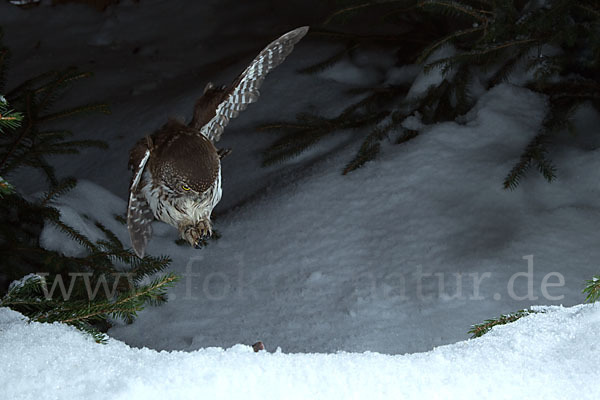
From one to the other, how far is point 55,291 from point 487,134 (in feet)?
7.04

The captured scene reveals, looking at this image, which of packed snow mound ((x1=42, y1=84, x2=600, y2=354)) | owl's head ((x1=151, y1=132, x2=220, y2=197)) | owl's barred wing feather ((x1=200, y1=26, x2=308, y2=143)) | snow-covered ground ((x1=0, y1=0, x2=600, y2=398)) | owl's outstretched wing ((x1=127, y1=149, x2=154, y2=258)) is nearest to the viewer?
snow-covered ground ((x1=0, y1=0, x2=600, y2=398))

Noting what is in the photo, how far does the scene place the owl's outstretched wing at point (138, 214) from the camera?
190 centimetres

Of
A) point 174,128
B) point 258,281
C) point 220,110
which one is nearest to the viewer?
point 174,128

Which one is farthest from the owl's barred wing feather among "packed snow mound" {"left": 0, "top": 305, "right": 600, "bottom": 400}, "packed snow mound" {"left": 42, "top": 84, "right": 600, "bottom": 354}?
"packed snow mound" {"left": 0, "top": 305, "right": 600, "bottom": 400}

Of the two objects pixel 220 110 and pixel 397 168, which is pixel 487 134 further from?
pixel 220 110

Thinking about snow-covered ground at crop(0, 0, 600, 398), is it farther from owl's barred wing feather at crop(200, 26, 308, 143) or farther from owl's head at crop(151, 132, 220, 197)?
owl's barred wing feather at crop(200, 26, 308, 143)

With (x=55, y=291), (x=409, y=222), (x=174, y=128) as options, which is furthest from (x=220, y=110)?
(x=409, y=222)

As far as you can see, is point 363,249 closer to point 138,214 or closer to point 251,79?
point 251,79

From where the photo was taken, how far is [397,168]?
314 cm

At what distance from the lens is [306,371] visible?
4.00ft

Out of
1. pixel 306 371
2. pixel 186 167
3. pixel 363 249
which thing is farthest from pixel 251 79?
pixel 306 371

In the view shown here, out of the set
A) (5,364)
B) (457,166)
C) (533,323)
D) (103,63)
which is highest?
(533,323)

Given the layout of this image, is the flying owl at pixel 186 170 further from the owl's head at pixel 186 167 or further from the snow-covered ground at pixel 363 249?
the snow-covered ground at pixel 363 249

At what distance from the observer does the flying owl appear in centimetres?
176
